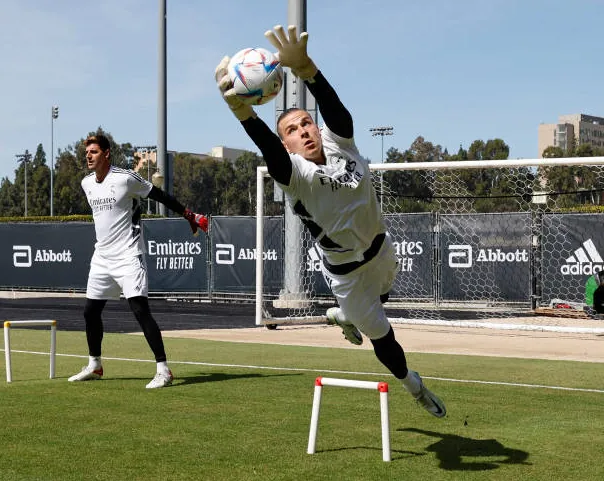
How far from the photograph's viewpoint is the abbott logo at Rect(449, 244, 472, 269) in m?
22.6

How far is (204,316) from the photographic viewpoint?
72.6ft

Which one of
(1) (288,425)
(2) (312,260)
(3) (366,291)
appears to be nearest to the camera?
(3) (366,291)

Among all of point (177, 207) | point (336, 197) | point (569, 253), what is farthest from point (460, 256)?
point (336, 197)

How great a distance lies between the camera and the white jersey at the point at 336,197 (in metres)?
5.76

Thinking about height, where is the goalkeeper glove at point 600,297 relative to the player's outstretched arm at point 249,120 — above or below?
below

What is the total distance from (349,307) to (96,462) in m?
1.95

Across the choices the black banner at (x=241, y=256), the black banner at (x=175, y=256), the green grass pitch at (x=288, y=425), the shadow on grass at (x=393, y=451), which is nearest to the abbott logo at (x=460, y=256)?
the black banner at (x=241, y=256)

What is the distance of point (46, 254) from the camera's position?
30531 millimetres

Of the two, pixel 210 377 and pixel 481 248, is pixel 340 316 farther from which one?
pixel 481 248

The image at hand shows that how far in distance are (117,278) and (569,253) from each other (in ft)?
46.6

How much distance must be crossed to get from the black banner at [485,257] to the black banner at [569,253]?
0.43 m

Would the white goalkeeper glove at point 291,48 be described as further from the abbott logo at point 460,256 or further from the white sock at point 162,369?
the abbott logo at point 460,256

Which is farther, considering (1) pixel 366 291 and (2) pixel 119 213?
(2) pixel 119 213

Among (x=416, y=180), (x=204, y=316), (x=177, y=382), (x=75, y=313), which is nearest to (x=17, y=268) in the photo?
(x=75, y=313)
